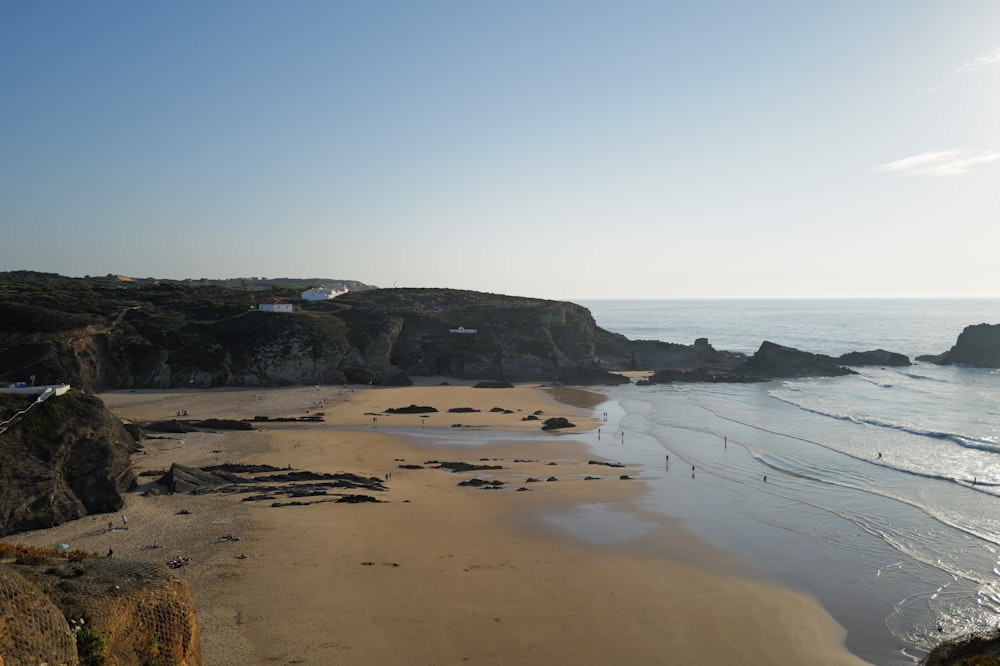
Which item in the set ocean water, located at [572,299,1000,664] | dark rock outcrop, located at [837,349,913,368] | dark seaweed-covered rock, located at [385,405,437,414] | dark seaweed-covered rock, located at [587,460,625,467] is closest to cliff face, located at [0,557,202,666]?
ocean water, located at [572,299,1000,664]

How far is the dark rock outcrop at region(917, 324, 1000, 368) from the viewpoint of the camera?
243ft

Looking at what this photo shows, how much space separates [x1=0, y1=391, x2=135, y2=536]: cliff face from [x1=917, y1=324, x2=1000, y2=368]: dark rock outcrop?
87605 millimetres

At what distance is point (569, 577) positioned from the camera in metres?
18.4

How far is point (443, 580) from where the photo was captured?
58.0 ft

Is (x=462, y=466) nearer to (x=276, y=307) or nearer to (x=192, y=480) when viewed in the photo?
(x=192, y=480)

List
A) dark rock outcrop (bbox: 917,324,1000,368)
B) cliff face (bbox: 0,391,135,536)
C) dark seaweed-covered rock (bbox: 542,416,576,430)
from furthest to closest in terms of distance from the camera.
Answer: dark rock outcrop (bbox: 917,324,1000,368) → dark seaweed-covered rock (bbox: 542,416,576,430) → cliff face (bbox: 0,391,135,536)

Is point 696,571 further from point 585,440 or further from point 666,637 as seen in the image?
point 585,440

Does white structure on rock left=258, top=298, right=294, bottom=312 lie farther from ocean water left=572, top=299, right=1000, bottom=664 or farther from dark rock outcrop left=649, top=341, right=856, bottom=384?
dark rock outcrop left=649, top=341, right=856, bottom=384

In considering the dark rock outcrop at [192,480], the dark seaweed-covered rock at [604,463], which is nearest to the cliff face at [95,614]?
the dark rock outcrop at [192,480]

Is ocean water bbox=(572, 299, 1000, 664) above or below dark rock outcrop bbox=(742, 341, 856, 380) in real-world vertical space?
below

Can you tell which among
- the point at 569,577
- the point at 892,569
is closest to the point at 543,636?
the point at 569,577

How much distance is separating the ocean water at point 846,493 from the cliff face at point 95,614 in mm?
15103

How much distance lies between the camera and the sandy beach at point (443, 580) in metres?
14.3

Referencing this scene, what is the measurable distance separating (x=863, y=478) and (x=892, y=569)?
11.0 m
